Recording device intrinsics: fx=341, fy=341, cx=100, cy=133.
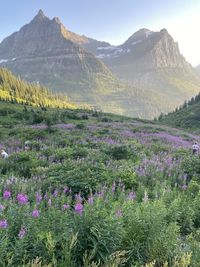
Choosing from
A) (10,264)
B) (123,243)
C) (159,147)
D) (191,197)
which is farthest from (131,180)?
(159,147)

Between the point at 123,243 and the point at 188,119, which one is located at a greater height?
the point at 123,243

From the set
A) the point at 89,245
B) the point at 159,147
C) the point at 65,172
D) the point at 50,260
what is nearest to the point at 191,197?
the point at 65,172

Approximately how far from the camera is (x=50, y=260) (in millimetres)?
4109

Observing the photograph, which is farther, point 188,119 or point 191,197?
point 188,119

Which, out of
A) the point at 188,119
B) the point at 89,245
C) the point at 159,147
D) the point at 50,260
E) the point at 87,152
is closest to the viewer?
the point at 50,260

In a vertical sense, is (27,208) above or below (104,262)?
above

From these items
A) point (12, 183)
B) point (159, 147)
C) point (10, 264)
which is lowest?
point (159, 147)

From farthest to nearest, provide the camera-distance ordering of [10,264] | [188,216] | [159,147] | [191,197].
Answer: [159,147] < [191,197] < [188,216] < [10,264]

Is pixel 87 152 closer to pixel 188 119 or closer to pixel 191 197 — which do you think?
pixel 191 197

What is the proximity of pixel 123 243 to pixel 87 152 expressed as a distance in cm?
803

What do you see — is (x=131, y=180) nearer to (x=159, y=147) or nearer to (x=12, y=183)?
(x=12, y=183)

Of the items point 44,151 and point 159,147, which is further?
point 159,147

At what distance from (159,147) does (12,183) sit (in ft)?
34.6

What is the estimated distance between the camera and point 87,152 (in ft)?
41.8
